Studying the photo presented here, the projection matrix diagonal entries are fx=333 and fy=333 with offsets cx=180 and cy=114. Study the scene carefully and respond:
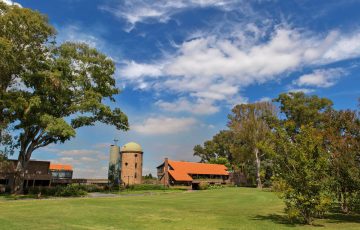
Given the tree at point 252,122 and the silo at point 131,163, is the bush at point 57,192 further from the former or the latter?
the tree at point 252,122

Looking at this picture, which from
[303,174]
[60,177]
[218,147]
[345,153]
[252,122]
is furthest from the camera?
[218,147]

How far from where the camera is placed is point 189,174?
263ft

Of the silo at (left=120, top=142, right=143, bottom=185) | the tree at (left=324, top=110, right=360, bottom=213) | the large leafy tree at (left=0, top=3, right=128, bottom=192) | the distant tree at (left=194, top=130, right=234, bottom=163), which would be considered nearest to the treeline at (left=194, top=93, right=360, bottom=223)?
the tree at (left=324, top=110, right=360, bottom=213)

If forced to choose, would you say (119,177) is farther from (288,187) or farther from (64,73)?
(288,187)

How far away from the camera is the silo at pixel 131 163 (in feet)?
247

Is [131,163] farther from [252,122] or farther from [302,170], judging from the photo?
[302,170]

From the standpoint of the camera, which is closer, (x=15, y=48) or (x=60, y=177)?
(x=15, y=48)

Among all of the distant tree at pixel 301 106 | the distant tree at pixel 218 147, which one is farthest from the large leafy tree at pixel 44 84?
the distant tree at pixel 218 147

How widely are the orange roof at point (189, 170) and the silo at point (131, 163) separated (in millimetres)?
7318

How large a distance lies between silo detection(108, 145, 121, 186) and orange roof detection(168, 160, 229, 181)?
12093 mm

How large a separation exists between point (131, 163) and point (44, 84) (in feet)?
130

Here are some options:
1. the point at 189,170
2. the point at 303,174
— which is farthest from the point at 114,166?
the point at 303,174

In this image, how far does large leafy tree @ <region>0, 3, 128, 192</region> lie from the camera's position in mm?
38125

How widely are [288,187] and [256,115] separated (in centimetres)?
5284
